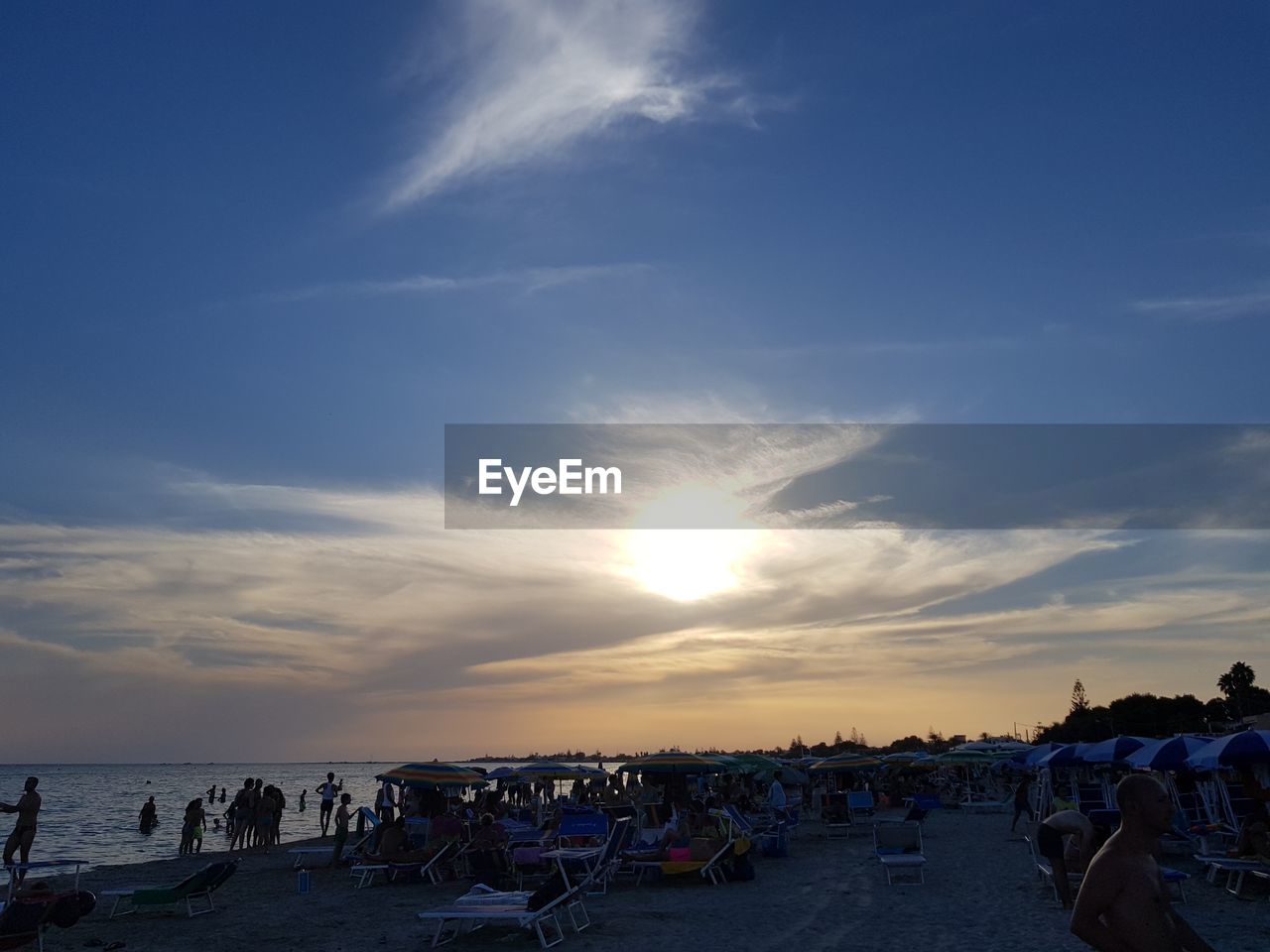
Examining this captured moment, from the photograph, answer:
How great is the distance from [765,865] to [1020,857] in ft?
14.4

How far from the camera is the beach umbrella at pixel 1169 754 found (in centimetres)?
1419

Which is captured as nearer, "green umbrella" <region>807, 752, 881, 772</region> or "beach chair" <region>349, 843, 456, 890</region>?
"beach chair" <region>349, 843, 456, 890</region>

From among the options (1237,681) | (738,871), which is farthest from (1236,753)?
(1237,681)

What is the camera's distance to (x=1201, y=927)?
9.20 m

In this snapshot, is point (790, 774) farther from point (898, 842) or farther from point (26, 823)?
point (26, 823)

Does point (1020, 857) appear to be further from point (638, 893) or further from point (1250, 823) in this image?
point (638, 893)

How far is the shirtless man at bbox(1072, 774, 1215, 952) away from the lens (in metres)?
3.26

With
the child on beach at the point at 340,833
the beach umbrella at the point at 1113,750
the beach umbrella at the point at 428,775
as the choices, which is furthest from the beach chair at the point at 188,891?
the beach umbrella at the point at 1113,750

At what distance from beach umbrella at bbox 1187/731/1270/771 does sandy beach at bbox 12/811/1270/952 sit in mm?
1613

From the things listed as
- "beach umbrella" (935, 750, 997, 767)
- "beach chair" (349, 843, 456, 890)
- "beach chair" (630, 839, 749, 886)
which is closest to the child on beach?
"beach chair" (349, 843, 456, 890)

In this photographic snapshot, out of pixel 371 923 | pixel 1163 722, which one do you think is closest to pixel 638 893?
pixel 371 923

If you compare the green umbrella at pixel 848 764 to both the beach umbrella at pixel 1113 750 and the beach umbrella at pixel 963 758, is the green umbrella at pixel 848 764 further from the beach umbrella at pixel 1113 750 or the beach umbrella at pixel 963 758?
the beach umbrella at pixel 1113 750

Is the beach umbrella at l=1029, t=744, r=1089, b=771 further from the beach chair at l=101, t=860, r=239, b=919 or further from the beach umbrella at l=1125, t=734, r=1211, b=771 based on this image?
the beach chair at l=101, t=860, r=239, b=919

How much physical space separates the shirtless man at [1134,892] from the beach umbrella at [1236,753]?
11292mm
